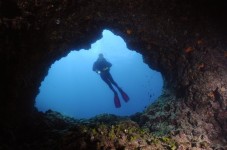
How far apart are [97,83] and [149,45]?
3862 inches

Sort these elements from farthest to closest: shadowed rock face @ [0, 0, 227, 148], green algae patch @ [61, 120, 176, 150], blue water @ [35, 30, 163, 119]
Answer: blue water @ [35, 30, 163, 119]
shadowed rock face @ [0, 0, 227, 148]
green algae patch @ [61, 120, 176, 150]

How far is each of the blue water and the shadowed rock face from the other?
2348 inches

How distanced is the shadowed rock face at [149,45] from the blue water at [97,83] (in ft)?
196

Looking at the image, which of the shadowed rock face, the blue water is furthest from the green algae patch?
the blue water

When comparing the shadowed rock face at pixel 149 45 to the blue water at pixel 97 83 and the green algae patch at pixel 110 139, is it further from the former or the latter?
the blue water at pixel 97 83

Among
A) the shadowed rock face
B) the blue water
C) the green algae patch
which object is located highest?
the blue water

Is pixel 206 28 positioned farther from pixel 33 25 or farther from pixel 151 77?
pixel 151 77

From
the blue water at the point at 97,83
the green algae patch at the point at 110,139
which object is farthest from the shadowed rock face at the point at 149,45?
the blue water at the point at 97,83

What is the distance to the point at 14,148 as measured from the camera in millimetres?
5121

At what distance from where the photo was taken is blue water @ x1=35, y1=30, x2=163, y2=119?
7749 centimetres

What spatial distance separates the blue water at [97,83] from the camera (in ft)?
254

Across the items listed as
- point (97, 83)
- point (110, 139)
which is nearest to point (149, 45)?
point (110, 139)

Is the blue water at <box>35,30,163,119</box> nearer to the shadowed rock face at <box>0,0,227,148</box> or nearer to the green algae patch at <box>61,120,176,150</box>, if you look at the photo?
the shadowed rock face at <box>0,0,227,148</box>

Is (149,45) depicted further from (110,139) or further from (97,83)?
(97,83)
